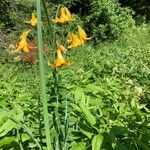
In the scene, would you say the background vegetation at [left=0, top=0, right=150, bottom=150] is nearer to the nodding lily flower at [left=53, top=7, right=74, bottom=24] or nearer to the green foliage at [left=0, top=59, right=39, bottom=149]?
the green foliage at [left=0, top=59, right=39, bottom=149]

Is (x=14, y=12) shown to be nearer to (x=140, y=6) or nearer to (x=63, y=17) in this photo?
(x=140, y=6)

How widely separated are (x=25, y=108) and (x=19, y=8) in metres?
10.4

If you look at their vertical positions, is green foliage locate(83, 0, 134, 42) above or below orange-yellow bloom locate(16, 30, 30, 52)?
below

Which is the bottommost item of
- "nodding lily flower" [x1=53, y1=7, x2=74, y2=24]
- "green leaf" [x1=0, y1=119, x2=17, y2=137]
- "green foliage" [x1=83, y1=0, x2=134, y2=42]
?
"green foliage" [x1=83, y1=0, x2=134, y2=42]

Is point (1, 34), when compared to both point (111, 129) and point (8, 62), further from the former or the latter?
point (111, 129)

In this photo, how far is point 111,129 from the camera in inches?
97.7

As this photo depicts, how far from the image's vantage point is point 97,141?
7.89 ft

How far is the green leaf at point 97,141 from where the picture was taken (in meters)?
2.36

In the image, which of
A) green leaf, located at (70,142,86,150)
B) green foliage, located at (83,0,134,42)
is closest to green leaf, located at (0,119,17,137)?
green leaf, located at (70,142,86,150)

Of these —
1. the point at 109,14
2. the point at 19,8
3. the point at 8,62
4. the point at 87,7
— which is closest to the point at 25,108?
the point at 8,62

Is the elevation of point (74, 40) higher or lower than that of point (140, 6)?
higher

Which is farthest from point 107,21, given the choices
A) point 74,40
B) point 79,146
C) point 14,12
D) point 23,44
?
point 79,146

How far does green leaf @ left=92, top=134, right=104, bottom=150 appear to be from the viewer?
7.74 ft

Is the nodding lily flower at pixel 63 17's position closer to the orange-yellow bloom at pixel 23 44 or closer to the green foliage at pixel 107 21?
the orange-yellow bloom at pixel 23 44
